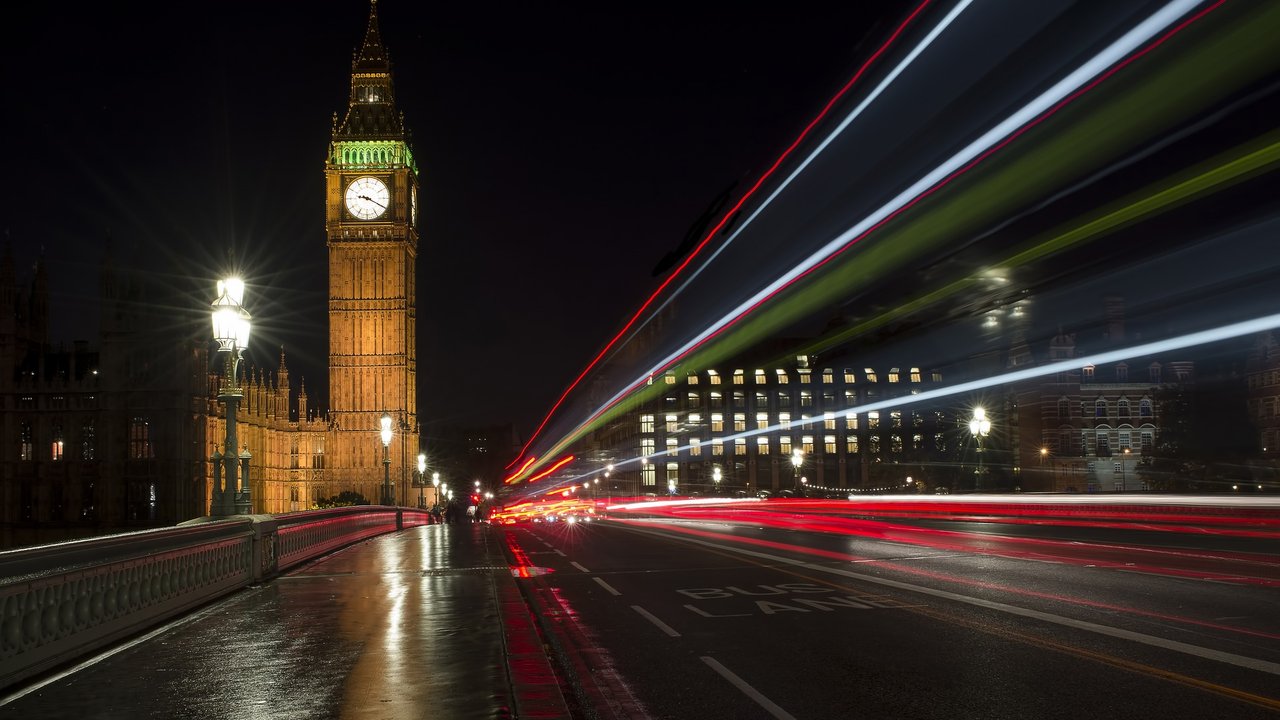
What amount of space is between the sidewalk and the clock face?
93.6 metres

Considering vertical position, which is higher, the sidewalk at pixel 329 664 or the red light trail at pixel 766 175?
the red light trail at pixel 766 175

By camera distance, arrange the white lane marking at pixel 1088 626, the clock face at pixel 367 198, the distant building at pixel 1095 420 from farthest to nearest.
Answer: the clock face at pixel 367 198 → the distant building at pixel 1095 420 → the white lane marking at pixel 1088 626

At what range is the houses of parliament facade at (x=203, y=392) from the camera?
238 feet

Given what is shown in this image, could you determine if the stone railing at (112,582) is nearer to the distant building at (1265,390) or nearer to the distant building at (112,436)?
the distant building at (1265,390)

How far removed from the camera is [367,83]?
111 metres

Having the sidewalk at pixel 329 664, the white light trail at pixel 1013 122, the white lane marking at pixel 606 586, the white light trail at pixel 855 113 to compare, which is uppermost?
the white light trail at pixel 855 113

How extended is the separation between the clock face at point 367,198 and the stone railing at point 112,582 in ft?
297

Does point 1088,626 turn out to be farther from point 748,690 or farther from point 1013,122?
point 1013,122

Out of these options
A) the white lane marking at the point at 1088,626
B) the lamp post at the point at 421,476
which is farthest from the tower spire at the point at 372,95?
the white lane marking at the point at 1088,626

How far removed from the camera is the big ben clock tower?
102m

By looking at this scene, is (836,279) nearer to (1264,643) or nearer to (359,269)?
(1264,643)

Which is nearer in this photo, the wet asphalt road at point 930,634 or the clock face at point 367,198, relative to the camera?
the wet asphalt road at point 930,634

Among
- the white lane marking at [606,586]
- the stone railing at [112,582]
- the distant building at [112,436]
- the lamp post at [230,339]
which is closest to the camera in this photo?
the stone railing at [112,582]

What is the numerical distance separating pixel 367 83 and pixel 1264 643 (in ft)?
369
